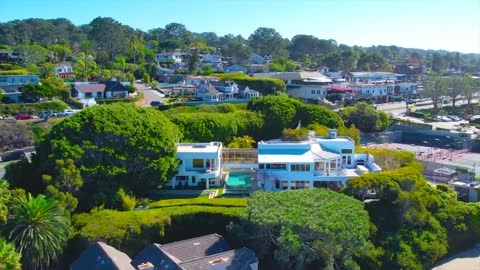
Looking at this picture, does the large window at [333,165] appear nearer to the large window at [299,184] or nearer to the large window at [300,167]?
the large window at [300,167]

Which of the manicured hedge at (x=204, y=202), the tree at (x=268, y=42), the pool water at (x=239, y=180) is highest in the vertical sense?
the tree at (x=268, y=42)

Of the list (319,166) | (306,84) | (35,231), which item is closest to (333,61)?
(306,84)

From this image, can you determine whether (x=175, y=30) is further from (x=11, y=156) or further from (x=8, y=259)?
(x=8, y=259)

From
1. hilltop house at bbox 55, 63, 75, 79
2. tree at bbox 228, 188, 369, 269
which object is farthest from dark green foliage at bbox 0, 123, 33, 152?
tree at bbox 228, 188, 369, 269

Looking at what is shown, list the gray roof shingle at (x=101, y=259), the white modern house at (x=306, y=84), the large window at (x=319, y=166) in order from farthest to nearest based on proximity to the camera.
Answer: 1. the white modern house at (x=306, y=84)
2. the large window at (x=319, y=166)
3. the gray roof shingle at (x=101, y=259)

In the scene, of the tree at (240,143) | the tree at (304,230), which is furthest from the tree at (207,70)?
the tree at (304,230)

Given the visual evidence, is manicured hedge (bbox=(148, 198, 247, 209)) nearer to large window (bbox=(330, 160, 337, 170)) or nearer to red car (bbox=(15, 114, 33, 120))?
large window (bbox=(330, 160, 337, 170))
